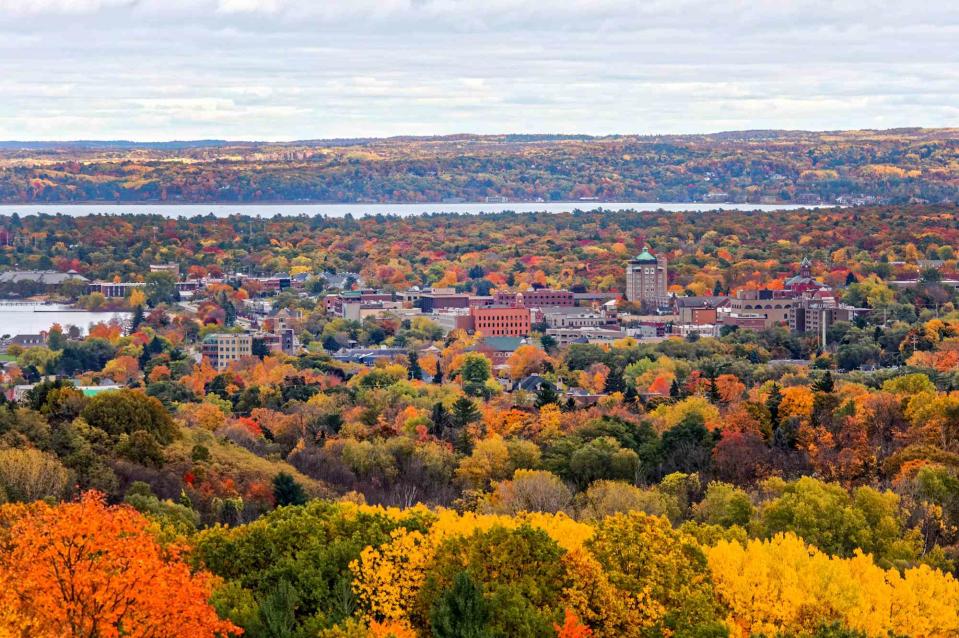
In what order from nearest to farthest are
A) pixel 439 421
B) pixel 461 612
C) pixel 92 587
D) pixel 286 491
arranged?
pixel 92 587 → pixel 461 612 → pixel 286 491 → pixel 439 421

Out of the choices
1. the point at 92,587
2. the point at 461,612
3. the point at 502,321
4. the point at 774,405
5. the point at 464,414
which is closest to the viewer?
the point at 92,587

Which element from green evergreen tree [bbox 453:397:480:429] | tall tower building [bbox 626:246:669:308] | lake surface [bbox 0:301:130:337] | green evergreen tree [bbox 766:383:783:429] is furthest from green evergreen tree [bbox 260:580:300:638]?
tall tower building [bbox 626:246:669:308]

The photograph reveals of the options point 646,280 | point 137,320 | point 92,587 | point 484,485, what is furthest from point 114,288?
point 92,587

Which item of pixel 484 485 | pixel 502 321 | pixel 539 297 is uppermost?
pixel 484 485

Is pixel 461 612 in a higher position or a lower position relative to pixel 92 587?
lower

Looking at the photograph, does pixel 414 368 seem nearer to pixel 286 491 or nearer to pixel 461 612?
pixel 286 491

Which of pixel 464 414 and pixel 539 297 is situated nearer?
pixel 464 414

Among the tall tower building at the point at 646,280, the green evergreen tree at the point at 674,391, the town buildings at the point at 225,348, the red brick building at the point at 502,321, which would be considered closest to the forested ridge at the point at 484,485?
the green evergreen tree at the point at 674,391

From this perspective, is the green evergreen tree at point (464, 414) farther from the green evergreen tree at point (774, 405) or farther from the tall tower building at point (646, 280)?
the tall tower building at point (646, 280)
